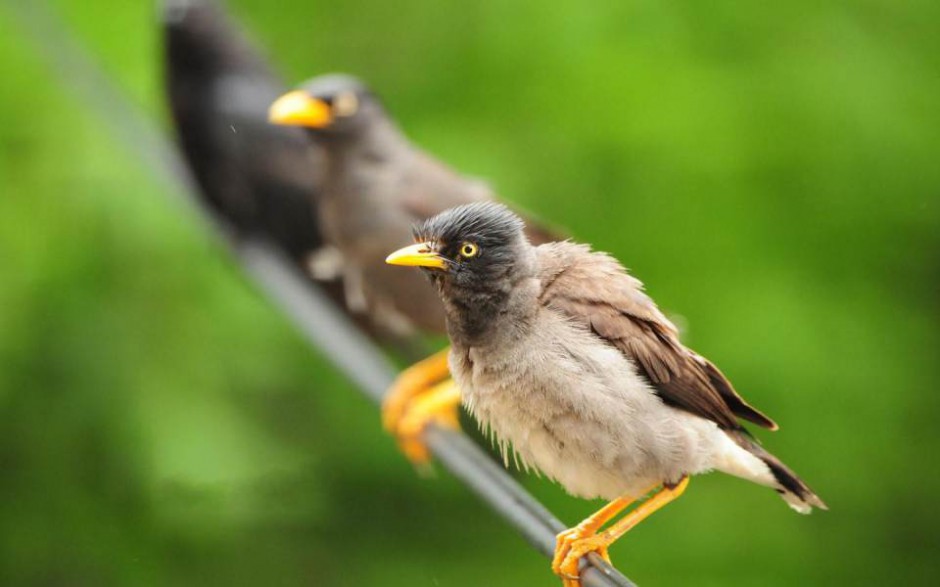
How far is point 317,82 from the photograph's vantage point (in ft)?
13.0

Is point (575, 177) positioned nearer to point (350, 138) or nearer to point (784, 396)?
point (350, 138)

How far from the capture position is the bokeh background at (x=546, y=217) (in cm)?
353

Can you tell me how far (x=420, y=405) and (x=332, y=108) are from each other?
2.82 ft

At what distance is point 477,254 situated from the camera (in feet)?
7.04

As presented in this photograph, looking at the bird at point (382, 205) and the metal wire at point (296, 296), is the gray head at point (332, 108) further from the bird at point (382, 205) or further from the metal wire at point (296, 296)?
the metal wire at point (296, 296)

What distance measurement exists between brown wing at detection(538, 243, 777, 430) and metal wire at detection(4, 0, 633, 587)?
0.29m

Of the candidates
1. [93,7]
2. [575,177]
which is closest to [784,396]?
[575,177]

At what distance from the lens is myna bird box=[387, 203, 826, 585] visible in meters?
2.05

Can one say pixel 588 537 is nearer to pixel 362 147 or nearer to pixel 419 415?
pixel 419 415

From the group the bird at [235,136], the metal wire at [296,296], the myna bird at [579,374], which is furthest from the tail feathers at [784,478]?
the bird at [235,136]

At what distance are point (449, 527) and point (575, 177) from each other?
1095mm

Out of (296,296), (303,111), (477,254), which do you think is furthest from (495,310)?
(303,111)

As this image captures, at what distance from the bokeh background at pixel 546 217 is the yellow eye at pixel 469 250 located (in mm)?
1288

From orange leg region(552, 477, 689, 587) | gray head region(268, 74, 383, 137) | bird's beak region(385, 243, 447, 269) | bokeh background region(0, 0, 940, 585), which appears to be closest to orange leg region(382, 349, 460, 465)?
bokeh background region(0, 0, 940, 585)
